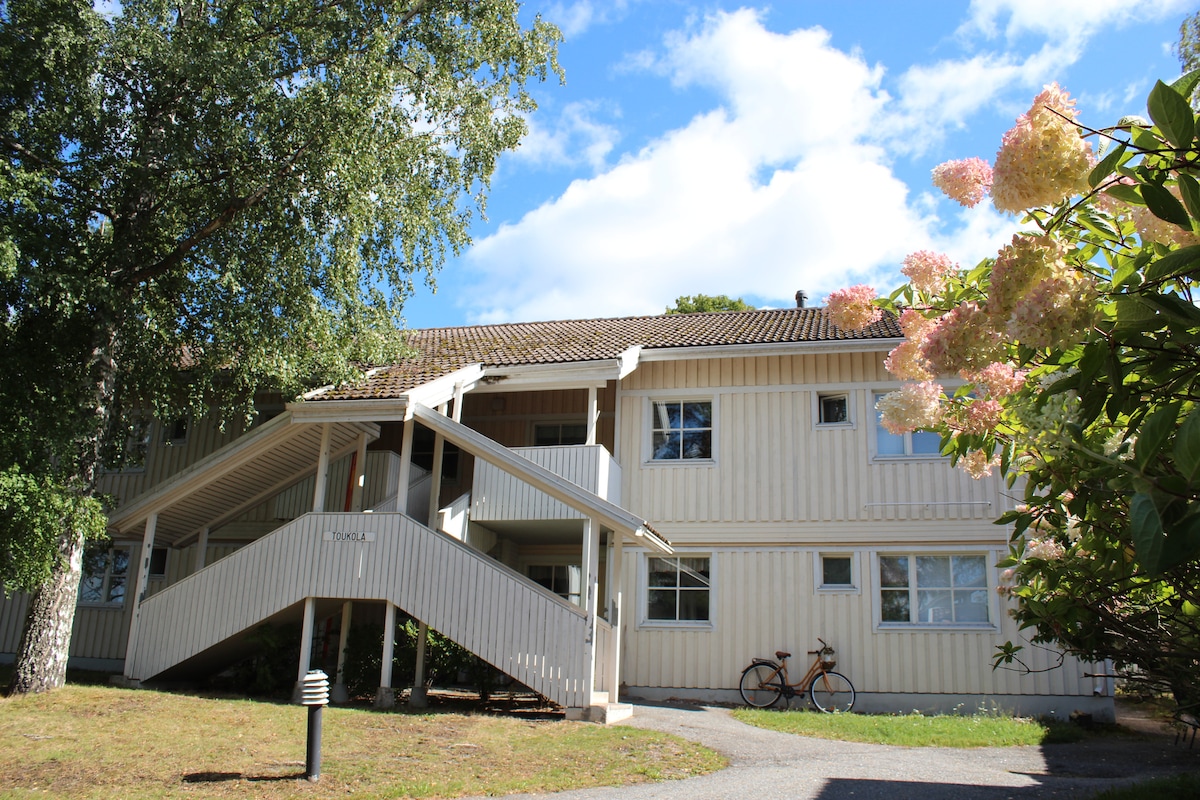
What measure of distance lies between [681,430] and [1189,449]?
15.1 meters

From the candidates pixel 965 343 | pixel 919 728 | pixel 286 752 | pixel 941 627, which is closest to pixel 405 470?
pixel 286 752

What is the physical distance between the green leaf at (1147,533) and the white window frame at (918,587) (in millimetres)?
14050

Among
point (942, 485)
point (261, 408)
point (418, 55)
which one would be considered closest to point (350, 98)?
point (418, 55)

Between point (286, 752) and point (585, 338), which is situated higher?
point (585, 338)

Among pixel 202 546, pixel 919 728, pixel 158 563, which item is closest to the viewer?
pixel 919 728

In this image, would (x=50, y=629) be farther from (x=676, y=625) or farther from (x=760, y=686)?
(x=760, y=686)

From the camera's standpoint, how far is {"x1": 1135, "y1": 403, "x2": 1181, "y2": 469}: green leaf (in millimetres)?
2141

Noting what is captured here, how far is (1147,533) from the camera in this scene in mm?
1966

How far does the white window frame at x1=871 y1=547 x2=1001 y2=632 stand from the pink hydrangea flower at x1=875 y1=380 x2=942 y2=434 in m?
11.9

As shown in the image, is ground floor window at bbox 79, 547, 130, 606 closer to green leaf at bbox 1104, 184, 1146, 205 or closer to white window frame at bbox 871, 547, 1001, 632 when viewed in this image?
white window frame at bbox 871, 547, 1001, 632

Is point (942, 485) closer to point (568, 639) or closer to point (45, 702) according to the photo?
point (568, 639)

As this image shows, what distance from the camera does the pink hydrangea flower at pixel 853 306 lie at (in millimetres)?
4320

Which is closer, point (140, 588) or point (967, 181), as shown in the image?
point (967, 181)

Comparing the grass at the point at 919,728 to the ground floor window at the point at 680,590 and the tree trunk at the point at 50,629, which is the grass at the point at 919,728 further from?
the tree trunk at the point at 50,629
